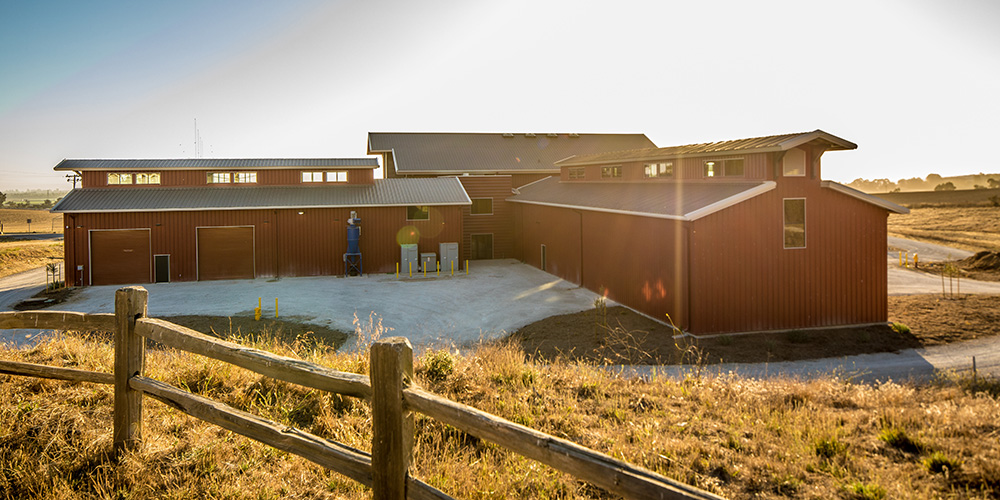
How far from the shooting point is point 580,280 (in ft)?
83.4

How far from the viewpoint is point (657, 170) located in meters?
24.2

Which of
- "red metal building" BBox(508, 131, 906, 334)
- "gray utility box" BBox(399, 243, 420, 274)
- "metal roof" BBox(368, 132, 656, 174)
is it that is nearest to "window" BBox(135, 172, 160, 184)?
"gray utility box" BBox(399, 243, 420, 274)

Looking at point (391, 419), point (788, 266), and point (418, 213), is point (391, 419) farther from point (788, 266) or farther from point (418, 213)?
point (418, 213)

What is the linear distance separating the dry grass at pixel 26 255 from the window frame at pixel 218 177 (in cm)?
1308

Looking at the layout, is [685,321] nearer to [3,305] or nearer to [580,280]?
[580,280]

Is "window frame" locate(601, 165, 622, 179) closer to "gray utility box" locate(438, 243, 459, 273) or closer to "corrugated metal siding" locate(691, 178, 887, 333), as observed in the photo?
"gray utility box" locate(438, 243, 459, 273)

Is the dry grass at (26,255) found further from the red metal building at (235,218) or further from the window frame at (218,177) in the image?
the window frame at (218,177)

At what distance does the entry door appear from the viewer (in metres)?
35.8

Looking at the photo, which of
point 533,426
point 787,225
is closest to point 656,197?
point 787,225

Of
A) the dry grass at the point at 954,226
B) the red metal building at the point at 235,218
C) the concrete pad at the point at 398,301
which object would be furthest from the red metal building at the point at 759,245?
the dry grass at the point at 954,226

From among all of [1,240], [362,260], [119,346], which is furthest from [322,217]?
[1,240]

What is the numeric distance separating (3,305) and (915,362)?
30.2 meters

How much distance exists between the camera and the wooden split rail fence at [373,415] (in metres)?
3.16

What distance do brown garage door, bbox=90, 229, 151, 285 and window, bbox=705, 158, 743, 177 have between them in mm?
24938
